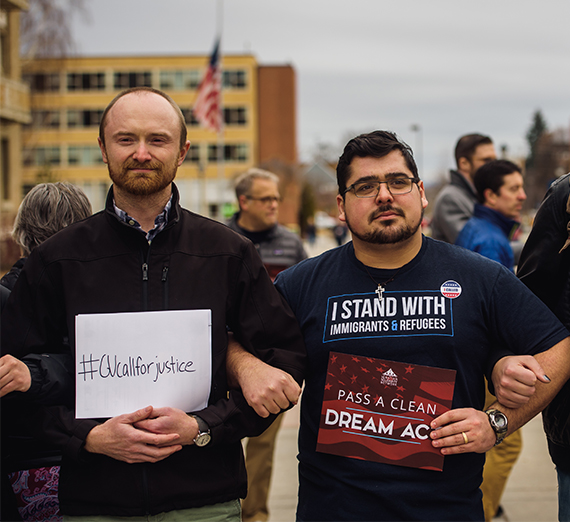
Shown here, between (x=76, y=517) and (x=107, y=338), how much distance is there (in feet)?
2.05

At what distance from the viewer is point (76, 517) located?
2.20 m

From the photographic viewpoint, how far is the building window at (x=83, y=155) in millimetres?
61062

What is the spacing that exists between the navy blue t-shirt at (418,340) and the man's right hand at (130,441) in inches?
21.9

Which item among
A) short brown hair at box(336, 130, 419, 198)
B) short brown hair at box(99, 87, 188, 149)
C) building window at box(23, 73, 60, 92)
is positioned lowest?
short brown hair at box(336, 130, 419, 198)

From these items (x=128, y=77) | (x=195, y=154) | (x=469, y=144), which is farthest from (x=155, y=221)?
(x=128, y=77)

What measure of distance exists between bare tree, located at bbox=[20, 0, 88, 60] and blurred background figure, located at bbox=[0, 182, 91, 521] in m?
28.9

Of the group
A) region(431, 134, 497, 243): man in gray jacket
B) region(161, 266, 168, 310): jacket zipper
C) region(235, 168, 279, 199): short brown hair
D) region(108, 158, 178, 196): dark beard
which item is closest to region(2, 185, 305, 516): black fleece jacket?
region(161, 266, 168, 310): jacket zipper

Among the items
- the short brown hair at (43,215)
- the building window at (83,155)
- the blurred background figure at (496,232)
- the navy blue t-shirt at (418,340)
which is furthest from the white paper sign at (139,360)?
the building window at (83,155)

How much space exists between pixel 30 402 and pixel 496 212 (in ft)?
10.1

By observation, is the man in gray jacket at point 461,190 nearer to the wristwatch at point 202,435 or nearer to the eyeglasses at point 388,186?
the eyeglasses at point 388,186

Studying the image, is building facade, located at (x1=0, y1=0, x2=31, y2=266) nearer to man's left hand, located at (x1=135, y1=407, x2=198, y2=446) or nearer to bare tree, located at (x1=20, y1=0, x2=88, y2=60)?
bare tree, located at (x1=20, y1=0, x2=88, y2=60)

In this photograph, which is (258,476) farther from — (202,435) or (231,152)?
(231,152)

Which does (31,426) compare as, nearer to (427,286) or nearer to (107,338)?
(107,338)

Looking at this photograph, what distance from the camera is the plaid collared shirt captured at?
2.26 meters
